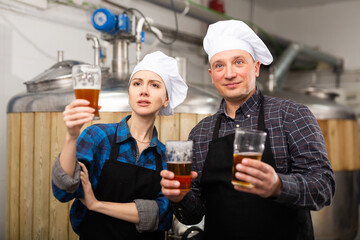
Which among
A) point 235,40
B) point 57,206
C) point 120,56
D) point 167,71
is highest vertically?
A: point 120,56

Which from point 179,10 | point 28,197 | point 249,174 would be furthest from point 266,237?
point 179,10

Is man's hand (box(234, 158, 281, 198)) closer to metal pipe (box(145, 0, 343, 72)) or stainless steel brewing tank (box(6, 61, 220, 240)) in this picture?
stainless steel brewing tank (box(6, 61, 220, 240))

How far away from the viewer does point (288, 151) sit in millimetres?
1574

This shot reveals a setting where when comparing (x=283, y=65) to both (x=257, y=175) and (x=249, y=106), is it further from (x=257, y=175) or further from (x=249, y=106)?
(x=257, y=175)

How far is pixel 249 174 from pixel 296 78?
6.69 m

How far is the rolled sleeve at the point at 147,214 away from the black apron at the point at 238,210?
0.79 ft

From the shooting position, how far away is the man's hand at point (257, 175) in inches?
44.8

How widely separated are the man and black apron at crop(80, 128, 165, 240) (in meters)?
0.20

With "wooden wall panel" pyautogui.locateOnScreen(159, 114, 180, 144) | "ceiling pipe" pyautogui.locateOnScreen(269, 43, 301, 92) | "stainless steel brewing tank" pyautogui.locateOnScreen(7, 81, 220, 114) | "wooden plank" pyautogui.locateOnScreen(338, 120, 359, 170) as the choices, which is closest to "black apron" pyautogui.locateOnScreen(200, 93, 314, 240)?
"wooden wall panel" pyautogui.locateOnScreen(159, 114, 180, 144)

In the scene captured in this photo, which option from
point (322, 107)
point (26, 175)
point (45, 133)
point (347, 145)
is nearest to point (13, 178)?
point (26, 175)

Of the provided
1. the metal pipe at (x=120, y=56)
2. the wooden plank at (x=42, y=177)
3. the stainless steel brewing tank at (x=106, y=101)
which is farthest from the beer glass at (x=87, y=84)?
the metal pipe at (x=120, y=56)

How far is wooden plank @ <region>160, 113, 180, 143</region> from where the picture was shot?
8.48 feet

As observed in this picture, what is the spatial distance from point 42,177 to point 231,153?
1.60 m

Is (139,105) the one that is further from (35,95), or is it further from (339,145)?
(339,145)
